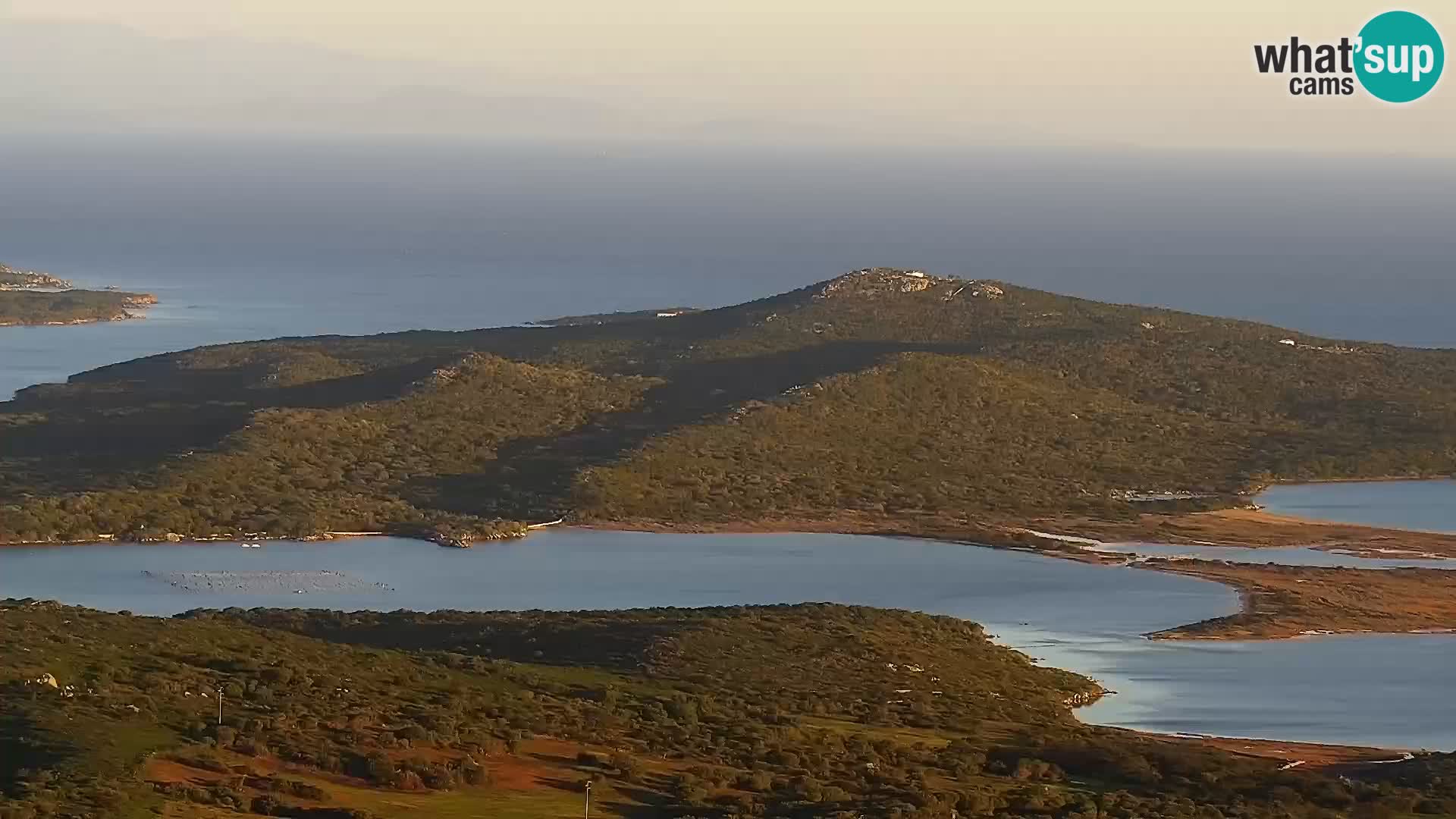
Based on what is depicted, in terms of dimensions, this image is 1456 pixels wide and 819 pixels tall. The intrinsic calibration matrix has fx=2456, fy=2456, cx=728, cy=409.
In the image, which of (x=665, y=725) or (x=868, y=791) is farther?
(x=665, y=725)

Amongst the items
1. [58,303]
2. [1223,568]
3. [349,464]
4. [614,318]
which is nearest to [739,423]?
[349,464]

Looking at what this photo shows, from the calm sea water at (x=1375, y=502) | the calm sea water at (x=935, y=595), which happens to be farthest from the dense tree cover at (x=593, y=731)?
the calm sea water at (x=1375, y=502)

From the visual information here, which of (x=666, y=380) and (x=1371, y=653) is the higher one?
(x=666, y=380)

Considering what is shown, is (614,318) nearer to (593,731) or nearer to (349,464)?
(349,464)

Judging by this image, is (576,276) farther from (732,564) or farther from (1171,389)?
(732,564)

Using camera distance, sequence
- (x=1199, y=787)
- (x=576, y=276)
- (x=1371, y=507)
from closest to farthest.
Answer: (x=1199, y=787) < (x=1371, y=507) < (x=576, y=276)

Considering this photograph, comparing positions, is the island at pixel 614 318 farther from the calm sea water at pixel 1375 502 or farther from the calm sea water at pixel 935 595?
the calm sea water at pixel 935 595

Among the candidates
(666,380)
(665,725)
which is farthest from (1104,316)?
(665,725)
